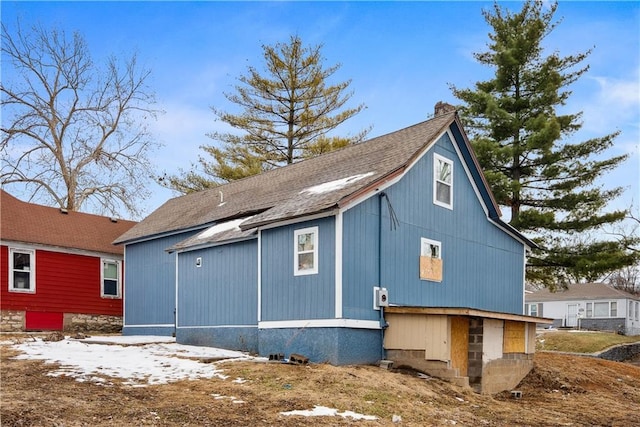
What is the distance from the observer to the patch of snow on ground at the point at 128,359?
38.7 feet

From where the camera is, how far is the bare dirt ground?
857cm

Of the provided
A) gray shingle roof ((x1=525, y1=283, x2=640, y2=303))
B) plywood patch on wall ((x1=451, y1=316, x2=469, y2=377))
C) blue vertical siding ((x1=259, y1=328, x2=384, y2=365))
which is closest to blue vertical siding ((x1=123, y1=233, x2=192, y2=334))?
blue vertical siding ((x1=259, y1=328, x2=384, y2=365))

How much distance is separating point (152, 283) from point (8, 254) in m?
5.53

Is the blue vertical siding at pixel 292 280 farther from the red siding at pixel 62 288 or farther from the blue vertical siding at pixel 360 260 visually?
the red siding at pixel 62 288

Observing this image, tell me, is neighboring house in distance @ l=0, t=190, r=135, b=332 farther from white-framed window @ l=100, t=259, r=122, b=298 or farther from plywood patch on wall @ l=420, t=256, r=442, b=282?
plywood patch on wall @ l=420, t=256, r=442, b=282

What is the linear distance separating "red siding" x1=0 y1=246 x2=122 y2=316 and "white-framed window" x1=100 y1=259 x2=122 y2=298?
0.70 feet

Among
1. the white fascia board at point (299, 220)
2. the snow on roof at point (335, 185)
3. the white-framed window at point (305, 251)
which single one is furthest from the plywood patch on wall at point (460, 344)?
the snow on roof at point (335, 185)

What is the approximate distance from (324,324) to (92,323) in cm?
1455

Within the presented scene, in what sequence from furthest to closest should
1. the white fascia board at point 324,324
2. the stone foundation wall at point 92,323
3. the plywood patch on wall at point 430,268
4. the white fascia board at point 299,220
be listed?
the stone foundation wall at point 92,323 < the plywood patch on wall at point 430,268 < the white fascia board at point 299,220 < the white fascia board at point 324,324

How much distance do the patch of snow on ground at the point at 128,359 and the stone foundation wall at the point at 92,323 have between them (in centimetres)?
665

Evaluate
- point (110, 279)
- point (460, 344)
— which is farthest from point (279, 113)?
point (460, 344)

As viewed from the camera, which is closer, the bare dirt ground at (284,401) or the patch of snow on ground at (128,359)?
the bare dirt ground at (284,401)

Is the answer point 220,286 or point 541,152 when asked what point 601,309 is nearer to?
point 541,152

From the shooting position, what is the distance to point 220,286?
17.3m
